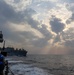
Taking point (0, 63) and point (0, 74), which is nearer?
point (0, 63)

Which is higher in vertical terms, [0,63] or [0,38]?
[0,38]

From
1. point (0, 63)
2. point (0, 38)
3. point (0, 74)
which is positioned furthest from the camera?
point (0, 38)

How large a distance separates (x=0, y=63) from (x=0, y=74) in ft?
11.3

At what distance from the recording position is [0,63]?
19984mm

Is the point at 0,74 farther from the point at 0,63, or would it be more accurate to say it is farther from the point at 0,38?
the point at 0,38

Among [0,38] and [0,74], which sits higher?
[0,38]

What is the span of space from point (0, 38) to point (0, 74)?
529 cm

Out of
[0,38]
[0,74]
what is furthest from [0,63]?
[0,38]

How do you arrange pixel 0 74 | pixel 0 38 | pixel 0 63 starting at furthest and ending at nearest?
pixel 0 38 < pixel 0 74 < pixel 0 63

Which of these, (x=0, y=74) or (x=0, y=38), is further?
(x=0, y=38)

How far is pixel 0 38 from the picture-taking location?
26.5 metres

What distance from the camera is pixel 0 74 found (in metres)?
23.0

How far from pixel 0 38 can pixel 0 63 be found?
702 cm
